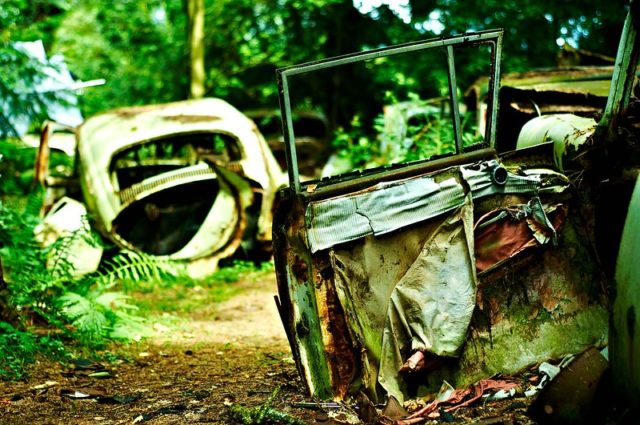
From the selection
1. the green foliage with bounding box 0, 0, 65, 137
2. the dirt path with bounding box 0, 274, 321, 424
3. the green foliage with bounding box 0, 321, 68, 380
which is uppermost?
the green foliage with bounding box 0, 0, 65, 137

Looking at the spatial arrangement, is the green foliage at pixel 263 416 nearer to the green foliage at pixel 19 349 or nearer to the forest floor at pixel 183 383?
the forest floor at pixel 183 383

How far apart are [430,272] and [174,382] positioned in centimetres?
200

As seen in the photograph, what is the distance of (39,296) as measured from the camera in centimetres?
582

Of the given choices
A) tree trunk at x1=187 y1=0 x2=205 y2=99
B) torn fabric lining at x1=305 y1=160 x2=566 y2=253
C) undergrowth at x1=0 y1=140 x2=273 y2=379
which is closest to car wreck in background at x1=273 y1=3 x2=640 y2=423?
torn fabric lining at x1=305 y1=160 x2=566 y2=253

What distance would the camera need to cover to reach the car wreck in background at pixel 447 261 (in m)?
3.41

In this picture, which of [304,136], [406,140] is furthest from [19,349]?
[304,136]

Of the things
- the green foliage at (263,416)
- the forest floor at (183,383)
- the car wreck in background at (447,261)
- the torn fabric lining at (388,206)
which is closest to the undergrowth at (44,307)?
the forest floor at (183,383)

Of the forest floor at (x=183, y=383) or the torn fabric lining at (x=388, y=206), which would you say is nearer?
the torn fabric lining at (x=388, y=206)

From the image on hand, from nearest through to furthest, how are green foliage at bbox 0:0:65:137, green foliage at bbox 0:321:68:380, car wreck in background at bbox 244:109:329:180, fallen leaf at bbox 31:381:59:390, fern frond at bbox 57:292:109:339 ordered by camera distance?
fallen leaf at bbox 31:381:59:390, green foliage at bbox 0:321:68:380, fern frond at bbox 57:292:109:339, green foliage at bbox 0:0:65:137, car wreck in background at bbox 244:109:329:180

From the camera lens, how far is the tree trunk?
14.4 metres

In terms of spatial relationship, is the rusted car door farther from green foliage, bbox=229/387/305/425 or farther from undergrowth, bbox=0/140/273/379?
undergrowth, bbox=0/140/273/379

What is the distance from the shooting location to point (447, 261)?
346 centimetres

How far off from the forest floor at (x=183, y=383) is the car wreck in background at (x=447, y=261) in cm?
30

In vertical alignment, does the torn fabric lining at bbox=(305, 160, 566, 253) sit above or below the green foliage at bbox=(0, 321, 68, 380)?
above
